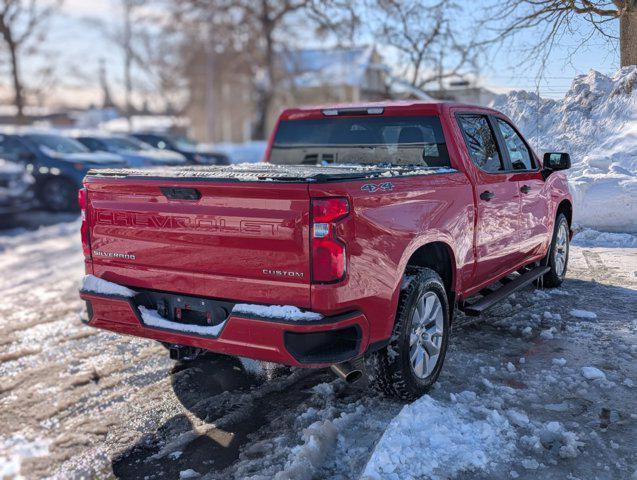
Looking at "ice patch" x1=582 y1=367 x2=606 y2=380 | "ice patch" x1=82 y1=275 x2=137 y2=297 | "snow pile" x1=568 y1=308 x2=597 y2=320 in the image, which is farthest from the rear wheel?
"ice patch" x1=82 y1=275 x2=137 y2=297

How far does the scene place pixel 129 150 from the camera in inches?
675

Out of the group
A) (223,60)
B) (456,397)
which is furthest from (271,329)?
(223,60)

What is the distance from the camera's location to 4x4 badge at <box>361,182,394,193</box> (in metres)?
3.21

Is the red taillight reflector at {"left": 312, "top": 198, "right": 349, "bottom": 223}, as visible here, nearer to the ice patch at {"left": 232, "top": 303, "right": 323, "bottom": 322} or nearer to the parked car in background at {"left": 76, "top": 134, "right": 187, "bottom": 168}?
the ice patch at {"left": 232, "top": 303, "right": 323, "bottom": 322}

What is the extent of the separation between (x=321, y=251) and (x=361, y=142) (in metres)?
2.17

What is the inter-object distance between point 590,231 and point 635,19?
9.36 feet

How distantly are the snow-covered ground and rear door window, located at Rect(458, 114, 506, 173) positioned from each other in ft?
4.65

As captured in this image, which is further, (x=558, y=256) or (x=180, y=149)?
(x=180, y=149)

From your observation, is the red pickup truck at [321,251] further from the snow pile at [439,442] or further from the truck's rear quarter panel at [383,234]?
the snow pile at [439,442]

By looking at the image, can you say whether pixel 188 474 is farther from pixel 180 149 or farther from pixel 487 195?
pixel 180 149

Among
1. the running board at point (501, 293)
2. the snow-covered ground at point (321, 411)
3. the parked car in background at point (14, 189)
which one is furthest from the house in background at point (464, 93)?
the parked car in background at point (14, 189)

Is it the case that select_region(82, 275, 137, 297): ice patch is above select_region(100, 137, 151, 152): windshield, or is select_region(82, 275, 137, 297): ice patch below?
below

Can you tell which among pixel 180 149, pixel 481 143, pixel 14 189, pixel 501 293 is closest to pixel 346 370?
pixel 501 293

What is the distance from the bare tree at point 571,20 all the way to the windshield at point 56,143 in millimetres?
10231
